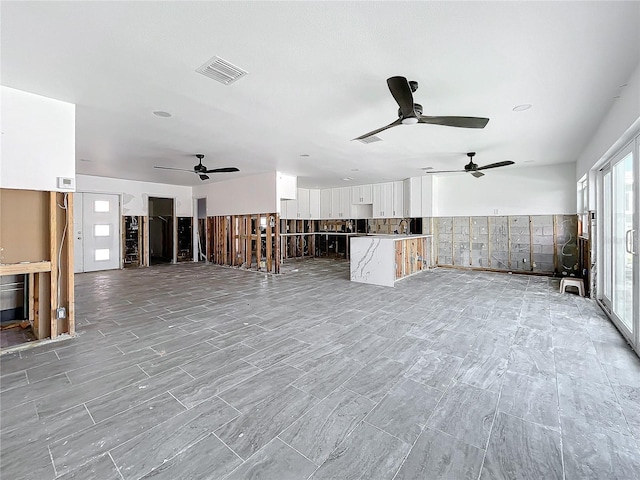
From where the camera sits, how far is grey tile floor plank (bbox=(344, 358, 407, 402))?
87.4 inches

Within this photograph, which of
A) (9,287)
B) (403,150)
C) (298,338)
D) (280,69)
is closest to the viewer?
(280,69)

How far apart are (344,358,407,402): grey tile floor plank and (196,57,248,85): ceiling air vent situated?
286 centimetres

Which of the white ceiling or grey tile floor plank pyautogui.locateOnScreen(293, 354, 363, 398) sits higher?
the white ceiling

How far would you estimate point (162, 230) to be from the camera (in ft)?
35.9

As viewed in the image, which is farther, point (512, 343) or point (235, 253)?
point (235, 253)

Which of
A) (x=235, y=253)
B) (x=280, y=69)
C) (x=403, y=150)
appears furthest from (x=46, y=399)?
(x=235, y=253)

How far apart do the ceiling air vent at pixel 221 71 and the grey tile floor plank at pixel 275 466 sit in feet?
9.45

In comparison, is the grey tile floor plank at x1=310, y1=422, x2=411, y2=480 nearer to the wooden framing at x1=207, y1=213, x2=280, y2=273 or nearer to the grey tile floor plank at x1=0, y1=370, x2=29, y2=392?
the grey tile floor plank at x1=0, y1=370, x2=29, y2=392

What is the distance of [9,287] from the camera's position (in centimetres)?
361

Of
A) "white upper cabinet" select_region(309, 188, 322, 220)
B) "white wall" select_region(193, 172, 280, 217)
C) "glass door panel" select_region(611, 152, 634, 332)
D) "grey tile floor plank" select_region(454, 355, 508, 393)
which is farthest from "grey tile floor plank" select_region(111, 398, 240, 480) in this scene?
"white upper cabinet" select_region(309, 188, 322, 220)

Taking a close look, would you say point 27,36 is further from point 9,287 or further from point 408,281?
point 408,281

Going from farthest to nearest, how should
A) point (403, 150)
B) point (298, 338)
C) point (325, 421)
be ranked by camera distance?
point (403, 150), point (298, 338), point (325, 421)

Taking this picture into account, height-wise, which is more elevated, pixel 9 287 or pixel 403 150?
pixel 403 150

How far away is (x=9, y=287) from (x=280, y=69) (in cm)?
418
